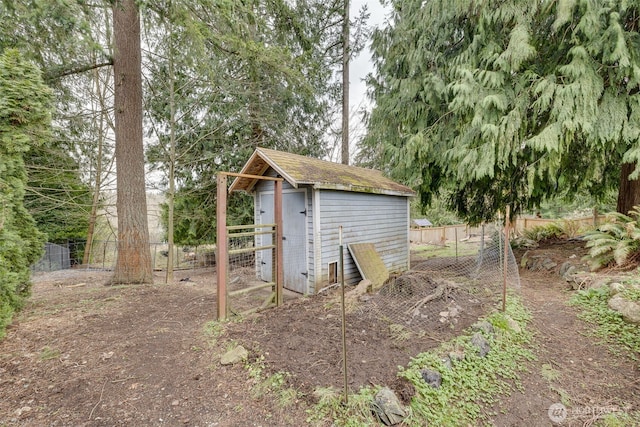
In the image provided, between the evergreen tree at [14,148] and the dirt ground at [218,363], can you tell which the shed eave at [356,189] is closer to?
the dirt ground at [218,363]

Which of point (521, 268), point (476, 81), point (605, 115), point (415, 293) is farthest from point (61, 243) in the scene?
point (605, 115)

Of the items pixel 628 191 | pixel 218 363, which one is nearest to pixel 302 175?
pixel 218 363

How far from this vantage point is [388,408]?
2359 millimetres

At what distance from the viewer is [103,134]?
902cm

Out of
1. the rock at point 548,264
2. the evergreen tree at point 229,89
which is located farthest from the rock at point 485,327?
the evergreen tree at point 229,89

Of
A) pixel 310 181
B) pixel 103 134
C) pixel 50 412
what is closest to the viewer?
pixel 50 412

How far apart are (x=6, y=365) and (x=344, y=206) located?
5.30 m

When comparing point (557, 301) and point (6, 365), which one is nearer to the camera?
point (6, 365)

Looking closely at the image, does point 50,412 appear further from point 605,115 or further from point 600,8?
point 600,8

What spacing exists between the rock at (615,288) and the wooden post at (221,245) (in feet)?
18.8

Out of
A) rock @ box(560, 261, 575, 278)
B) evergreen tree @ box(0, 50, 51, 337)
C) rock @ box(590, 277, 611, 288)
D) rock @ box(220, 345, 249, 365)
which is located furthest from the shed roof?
rock @ box(590, 277, 611, 288)

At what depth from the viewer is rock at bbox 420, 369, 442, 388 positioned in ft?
8.92

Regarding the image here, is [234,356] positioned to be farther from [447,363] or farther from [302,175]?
[302,175]

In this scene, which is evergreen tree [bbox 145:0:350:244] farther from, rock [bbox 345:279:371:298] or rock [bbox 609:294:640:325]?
rock [bbox 609:294:640:325]
